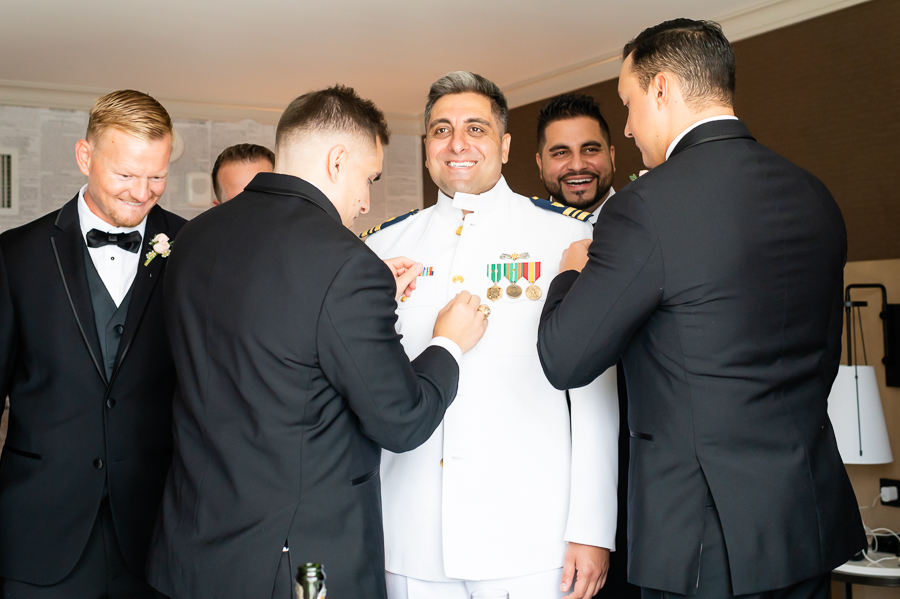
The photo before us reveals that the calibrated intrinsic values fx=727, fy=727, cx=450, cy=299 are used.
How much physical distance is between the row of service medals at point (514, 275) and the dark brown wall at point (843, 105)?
2.59 m

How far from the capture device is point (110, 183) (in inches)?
76.7

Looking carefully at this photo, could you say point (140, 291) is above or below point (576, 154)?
below

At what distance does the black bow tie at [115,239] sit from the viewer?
198 cm

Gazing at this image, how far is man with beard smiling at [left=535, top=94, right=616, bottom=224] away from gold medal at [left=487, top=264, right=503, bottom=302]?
1.09 metres

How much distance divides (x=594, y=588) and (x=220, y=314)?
1126 mm

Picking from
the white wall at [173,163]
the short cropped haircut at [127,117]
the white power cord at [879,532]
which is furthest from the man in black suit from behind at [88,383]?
the white wall at [173,163]

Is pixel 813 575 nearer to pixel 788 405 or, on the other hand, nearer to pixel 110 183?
pixel 788 405

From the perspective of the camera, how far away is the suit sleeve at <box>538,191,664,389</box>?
4.75 ft

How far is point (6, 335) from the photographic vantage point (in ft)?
6.09

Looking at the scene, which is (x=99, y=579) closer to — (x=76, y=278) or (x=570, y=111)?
(x=76, y=278)

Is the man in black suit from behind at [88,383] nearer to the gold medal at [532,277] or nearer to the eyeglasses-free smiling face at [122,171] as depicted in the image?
the eyeglasses-free smiling face at [122,171]

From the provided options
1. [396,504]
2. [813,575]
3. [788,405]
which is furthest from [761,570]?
[396,504]

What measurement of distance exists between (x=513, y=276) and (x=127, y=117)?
3.68 ft

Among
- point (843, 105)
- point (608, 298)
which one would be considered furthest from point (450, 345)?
point (843, 105)
